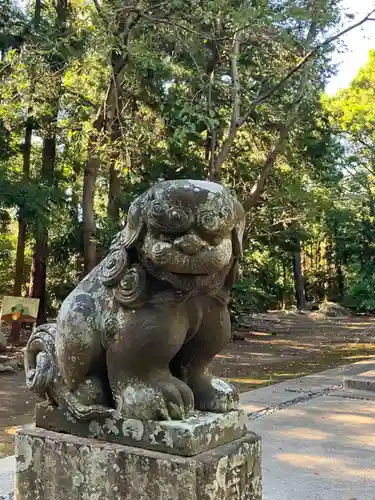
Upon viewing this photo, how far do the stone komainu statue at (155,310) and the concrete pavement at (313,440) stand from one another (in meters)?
1.08

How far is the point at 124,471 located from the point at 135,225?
896mm

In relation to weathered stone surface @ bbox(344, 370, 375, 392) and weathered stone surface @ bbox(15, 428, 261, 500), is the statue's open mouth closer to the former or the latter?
A: weathered stone surface @ bbox(15, 428, 261, 500)

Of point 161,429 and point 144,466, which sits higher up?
point 161,429

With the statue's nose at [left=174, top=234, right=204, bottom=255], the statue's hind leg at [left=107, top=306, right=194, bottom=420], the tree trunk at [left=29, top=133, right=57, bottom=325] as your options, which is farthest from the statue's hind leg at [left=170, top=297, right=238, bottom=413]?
the tree trunk at [left=29, top=133, right=57, bottom=325]

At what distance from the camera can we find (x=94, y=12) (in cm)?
802

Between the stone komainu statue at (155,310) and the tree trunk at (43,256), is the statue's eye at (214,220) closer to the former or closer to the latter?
the stone komainu statue at (155,310)

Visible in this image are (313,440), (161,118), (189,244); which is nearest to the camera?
(189,244)

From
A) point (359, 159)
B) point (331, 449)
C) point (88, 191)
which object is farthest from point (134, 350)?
point (359, 159)

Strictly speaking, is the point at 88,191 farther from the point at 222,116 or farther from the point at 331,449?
the point at 331,449

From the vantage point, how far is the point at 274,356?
10664 millimetres

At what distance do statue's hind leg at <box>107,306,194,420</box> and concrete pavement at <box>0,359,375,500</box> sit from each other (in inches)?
47.5

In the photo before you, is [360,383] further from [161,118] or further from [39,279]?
[39,279]

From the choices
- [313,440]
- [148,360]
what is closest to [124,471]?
[148,360]

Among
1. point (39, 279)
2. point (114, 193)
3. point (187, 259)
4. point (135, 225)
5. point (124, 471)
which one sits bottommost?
point (124, 471)
